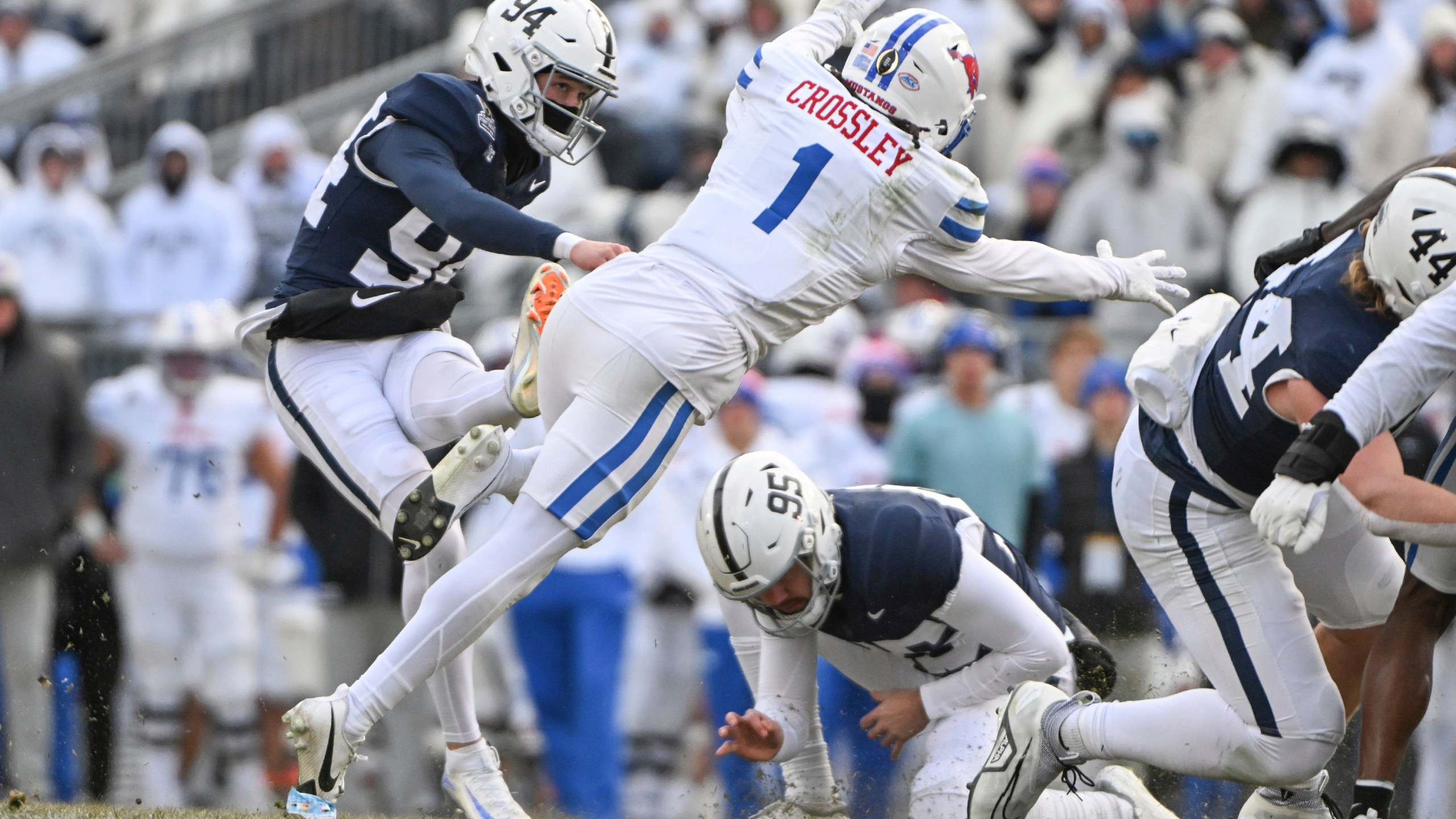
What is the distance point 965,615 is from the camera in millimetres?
5586

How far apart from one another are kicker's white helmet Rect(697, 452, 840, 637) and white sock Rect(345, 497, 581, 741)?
0.44 m

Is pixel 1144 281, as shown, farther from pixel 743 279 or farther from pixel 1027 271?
pixel 743 279

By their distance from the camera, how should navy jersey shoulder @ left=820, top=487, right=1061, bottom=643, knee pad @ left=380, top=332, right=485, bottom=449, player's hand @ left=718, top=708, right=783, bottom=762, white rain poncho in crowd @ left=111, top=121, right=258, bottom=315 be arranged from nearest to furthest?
player's hand @ left=718, top=708, right=783, bottom=762, navy jersey shoulder @ left=820, top=487, right=1061, bottom=643, knee pad @ left=380, top=332, right=485, bottom=449, white rain poncho in crowd @ left=111, top=121, right=258, bottom=315

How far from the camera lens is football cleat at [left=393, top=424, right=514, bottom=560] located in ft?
18.6

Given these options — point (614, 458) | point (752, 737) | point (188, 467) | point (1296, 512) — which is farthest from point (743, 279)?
point (188, 467)

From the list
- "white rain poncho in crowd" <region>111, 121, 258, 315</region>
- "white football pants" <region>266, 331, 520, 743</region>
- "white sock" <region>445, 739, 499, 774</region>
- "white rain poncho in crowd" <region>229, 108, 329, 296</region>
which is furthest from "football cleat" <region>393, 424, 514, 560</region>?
"white rain poncho in crowd" <region>111, 121, 258, 315</region>

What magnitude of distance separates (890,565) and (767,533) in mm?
408

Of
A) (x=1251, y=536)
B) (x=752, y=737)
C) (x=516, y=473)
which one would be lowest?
(x=752, y=737)

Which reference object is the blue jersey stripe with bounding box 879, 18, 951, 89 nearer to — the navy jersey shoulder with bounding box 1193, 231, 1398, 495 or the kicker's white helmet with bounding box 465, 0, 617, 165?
the kicker's white helmet with bounding box 465, 0, 617, 165

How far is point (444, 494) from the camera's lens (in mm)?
5707

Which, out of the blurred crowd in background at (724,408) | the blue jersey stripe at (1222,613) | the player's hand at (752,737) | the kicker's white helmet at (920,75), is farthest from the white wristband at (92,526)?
the blue jersey stripe at (1222,613)

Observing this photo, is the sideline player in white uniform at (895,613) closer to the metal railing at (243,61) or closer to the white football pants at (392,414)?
the white football pants at (392,414)

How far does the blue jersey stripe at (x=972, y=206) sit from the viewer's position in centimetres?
573

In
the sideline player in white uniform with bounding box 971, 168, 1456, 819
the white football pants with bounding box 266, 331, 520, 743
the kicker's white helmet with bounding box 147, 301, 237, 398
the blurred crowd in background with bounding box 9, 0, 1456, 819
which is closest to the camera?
the sideline player in white uniform with bounding box 971, 168, 1456, 819
